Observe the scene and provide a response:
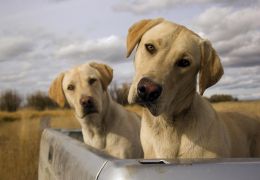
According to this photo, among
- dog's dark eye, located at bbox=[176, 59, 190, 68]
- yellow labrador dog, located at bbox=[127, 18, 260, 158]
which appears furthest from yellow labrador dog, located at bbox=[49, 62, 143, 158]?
dog's dark eye, located at bbox=[176, 59, 190, 68]

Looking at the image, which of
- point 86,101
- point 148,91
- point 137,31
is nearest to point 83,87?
point 86,101

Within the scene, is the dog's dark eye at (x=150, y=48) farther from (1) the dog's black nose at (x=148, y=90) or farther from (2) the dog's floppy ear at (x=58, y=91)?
(2) the dog's floppy ear at (x=58, y=91)

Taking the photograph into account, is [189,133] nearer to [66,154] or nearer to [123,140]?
[66,154]

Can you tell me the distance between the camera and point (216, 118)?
330 cm

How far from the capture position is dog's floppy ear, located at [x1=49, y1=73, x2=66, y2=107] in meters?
5.95

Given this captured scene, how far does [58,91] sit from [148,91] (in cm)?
339

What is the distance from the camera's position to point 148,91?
275cm

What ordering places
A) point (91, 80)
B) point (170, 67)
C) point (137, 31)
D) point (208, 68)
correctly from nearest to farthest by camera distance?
1. point (170, 67)
2. point (208, 68)
3. point (137, 31)
4. point (91, 80)

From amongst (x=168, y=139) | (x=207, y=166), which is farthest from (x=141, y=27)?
(x=207, y=166)

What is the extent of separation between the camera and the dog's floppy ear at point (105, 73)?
5.71 m

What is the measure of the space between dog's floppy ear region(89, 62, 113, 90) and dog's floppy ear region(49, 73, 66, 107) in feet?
1.73

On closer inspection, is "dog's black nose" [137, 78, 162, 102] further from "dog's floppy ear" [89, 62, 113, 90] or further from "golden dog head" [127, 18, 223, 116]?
"dog's floppy ear" [89, 62, 113, 90]

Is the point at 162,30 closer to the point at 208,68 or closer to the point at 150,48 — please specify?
the point at 150,48

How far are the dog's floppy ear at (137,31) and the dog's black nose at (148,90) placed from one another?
2.19 feet
